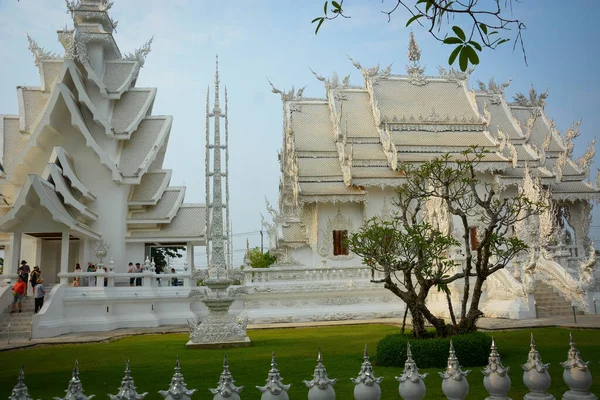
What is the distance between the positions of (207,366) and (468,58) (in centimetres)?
562

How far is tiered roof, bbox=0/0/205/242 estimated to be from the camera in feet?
55.1

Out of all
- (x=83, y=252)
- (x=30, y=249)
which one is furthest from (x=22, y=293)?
(x=30, y=249)

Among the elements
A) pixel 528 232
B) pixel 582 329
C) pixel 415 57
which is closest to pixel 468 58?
pixel 582 329

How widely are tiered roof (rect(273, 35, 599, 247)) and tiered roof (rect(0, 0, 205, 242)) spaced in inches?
202

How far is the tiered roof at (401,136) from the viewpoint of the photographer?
21469 mm

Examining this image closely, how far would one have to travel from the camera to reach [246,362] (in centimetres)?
752

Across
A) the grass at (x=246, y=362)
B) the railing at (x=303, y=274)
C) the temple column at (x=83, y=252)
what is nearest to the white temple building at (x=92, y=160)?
the temple column at (x=83, y=252)

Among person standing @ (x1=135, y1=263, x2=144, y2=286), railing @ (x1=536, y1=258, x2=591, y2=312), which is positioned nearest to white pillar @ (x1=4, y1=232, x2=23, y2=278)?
person standing @ (x1=135, y1=263, x2=144, y2=286)

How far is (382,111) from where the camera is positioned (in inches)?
952

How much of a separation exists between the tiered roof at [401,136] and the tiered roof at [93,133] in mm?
5120

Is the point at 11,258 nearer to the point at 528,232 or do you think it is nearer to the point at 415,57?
the point at 528,232

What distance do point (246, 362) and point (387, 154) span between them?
51.5ft

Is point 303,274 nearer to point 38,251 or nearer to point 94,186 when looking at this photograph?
point 94,186

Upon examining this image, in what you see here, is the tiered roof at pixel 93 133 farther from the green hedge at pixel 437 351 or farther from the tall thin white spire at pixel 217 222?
the green hedge at pixel 437 351
